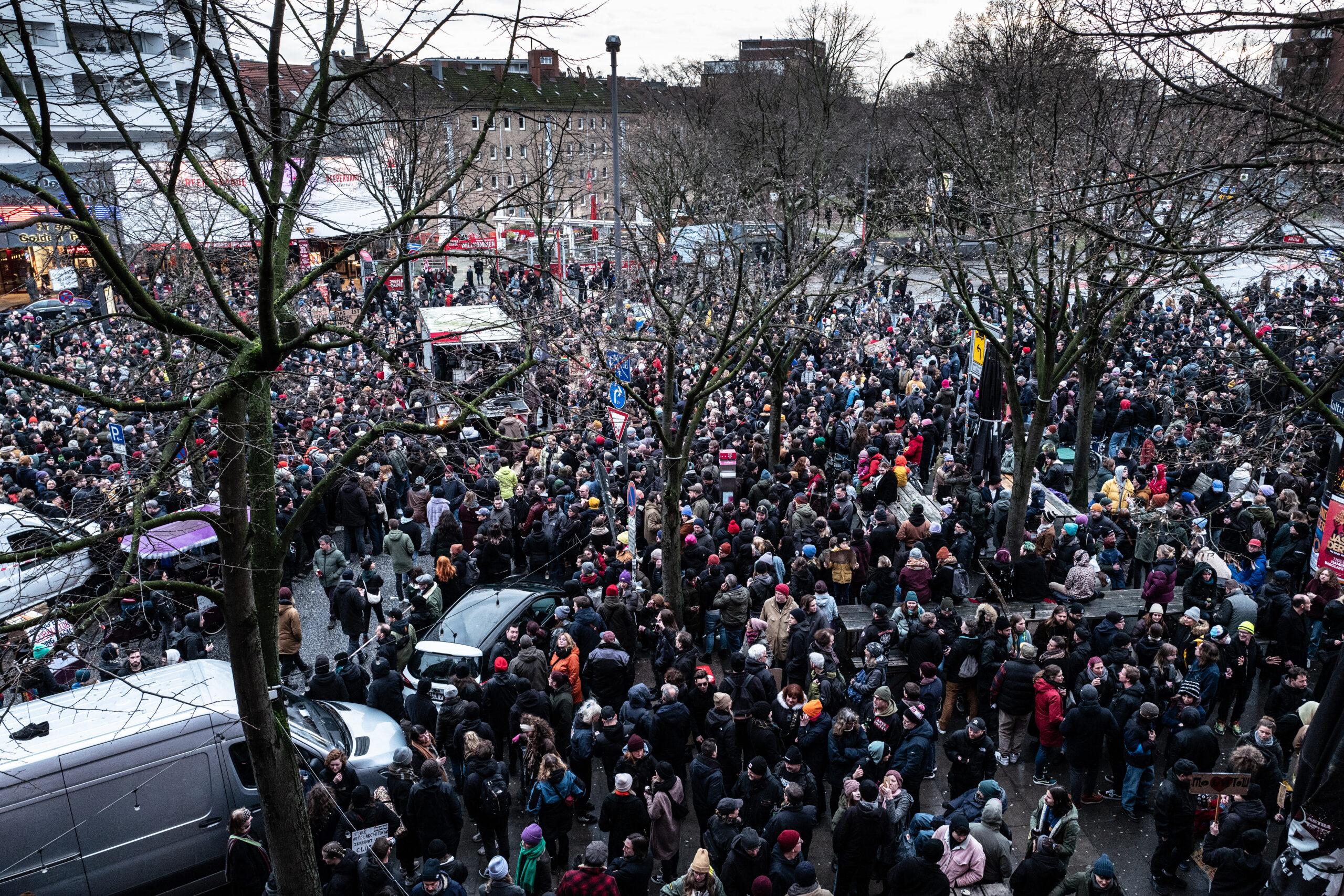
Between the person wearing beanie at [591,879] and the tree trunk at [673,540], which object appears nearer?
the person wearing beanie at [591,879]

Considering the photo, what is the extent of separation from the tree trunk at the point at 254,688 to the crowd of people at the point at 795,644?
33 cm

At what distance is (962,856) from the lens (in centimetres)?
684

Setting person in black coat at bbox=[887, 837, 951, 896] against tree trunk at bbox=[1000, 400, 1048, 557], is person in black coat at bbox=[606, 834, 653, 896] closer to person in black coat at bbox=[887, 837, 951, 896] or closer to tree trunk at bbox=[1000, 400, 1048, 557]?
person in black coat at bbox=[887, 837, 951, 896]

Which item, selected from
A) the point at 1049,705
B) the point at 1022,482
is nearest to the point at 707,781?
the point at 1049,705

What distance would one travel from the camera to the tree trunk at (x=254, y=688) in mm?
6391

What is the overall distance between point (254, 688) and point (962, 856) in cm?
525

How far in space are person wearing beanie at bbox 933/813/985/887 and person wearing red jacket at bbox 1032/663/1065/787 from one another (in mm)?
2570

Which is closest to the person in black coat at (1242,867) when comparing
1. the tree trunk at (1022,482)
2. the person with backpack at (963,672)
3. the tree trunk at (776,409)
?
the person with backpack at (963,672)

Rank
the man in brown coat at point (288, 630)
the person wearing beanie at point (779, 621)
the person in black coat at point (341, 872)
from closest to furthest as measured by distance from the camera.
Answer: the person in black coat at point (341, 872) → the person wearing beanie at point (779, 621) → the man in brown coat at point (288, 630)

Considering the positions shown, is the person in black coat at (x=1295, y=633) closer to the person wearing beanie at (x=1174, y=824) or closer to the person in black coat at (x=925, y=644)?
the person wearing beanie at (x=1174, y=824)

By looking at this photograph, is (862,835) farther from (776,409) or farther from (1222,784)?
(776,409)

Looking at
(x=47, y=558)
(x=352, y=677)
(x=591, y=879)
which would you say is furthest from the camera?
(x=352, y=677)

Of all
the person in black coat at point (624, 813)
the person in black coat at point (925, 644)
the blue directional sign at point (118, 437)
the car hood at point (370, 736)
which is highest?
the blue directional sign at point (118, 437)

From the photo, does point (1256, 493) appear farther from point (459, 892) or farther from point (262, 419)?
point (262, 419)
